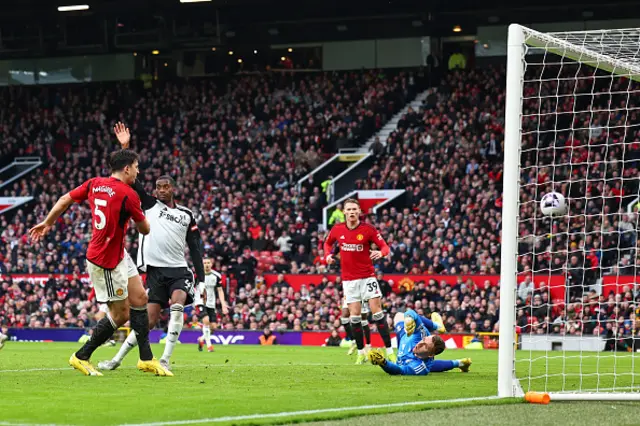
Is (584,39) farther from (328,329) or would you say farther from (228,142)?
→ (228,142)

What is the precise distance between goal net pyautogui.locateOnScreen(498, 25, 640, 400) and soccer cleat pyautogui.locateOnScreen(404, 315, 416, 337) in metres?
1.31

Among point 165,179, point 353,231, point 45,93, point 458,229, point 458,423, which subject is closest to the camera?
point 458,423

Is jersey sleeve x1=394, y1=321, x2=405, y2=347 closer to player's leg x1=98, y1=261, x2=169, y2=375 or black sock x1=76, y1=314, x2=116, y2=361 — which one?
player's leg x1=98, y1=261, x2=169, y2=375

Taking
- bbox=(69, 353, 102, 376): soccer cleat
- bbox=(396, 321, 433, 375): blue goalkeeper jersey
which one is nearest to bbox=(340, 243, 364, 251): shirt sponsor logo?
bbox=(396, 321, 433, 375): blue goalkeeper jersey

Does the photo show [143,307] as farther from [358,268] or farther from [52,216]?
[358,268]

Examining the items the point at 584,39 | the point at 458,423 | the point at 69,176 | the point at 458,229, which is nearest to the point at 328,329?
the point at 458,229

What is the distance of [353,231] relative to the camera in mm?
16500

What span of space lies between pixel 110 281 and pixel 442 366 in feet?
14.4

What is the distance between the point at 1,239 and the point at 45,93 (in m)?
11.1

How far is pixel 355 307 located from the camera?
54.4ft

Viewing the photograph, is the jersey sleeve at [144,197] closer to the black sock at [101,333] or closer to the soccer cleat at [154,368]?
the black sock at [101,333]

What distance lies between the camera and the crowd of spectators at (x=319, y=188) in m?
28.6

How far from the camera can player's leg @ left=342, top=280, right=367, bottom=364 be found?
16453mm

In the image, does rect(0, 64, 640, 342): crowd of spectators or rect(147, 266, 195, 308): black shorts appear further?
rect(0, 64, 640, 342): crowd of spectators
